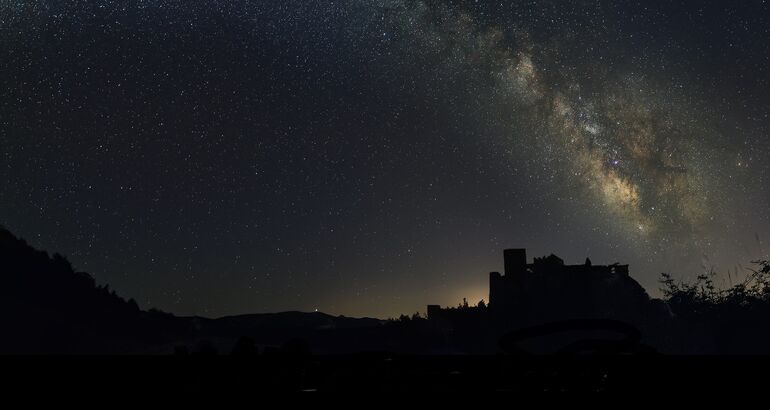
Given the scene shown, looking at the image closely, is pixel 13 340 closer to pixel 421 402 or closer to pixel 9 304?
pixel 9 304

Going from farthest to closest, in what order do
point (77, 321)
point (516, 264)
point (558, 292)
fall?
point (77, 321) → point (516, 264) → point (558, 292)

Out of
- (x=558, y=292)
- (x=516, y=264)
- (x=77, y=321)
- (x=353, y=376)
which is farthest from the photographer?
(x=77, y=321)

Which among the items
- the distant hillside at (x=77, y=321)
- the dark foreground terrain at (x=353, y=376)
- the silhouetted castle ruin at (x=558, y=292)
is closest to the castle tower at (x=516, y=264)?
the silhouetted castle ruin at (x=558, y=292)

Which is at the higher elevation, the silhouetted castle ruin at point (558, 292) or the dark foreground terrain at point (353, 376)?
the silhouetted castle ruin at point (558, 292)

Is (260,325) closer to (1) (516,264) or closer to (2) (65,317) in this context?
(2) (65,317)

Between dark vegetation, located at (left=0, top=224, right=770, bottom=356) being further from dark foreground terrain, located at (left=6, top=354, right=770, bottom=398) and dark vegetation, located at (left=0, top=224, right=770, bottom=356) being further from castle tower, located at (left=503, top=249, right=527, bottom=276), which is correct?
dark foreground terrain, located at (left=6, top=354, right=770, bottom=398)

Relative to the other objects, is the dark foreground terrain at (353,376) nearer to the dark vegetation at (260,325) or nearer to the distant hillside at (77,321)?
the dark vegetation at (260,325)

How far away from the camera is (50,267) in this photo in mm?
64812

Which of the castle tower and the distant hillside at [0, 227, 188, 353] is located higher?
the castle tower

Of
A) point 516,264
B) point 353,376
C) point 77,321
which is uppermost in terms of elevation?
point 516,264

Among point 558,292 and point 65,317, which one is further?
point 65,317

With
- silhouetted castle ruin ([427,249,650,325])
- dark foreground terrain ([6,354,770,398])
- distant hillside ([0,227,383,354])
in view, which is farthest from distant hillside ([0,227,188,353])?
dark foreground terrain ([6,354,770,398])

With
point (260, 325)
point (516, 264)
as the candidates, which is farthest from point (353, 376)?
point (260, 325)

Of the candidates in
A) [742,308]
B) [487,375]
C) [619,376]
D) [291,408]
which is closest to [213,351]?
[291,408]
